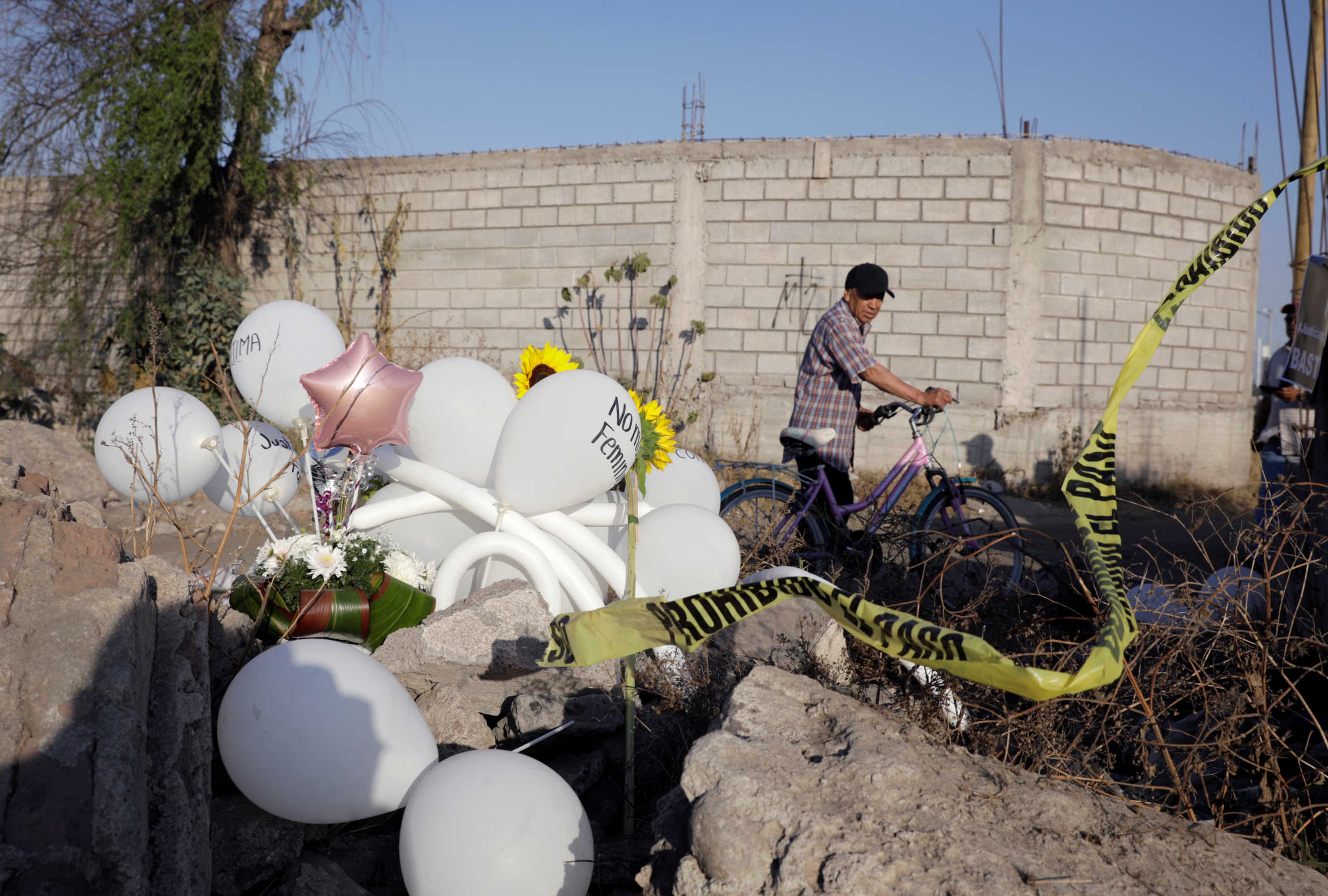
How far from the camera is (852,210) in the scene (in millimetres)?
8930

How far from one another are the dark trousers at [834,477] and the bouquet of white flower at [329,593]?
2.25 m

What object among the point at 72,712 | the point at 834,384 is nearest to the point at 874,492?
the point at 834,384

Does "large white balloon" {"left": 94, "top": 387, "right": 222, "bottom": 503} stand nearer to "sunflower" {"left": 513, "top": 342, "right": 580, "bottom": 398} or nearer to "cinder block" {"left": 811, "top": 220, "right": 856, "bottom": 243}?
"sunflower" {"left": 513, "top": 342, "right": 580, "bottom": 398}

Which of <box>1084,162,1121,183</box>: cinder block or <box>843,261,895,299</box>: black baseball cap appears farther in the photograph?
<box>1084,162,1121,183</box>: cinder block

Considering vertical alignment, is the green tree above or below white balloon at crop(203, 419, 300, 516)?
above

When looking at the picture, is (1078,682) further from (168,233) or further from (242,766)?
(168,233)

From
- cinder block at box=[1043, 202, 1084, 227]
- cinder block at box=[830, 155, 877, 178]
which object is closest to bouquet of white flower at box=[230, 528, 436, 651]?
cinder block at box=[830, 155, 877, 178]

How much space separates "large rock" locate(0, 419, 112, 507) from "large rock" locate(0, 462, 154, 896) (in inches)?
205

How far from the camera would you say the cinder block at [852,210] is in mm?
8898

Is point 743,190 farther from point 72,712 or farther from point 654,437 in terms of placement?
point 72,712

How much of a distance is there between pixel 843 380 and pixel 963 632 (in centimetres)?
246

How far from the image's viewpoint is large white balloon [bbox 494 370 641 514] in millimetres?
2830

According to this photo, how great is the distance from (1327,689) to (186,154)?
11.1 metres

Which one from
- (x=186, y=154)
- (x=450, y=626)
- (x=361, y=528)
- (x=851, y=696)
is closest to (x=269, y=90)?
(x=186, y=154)
